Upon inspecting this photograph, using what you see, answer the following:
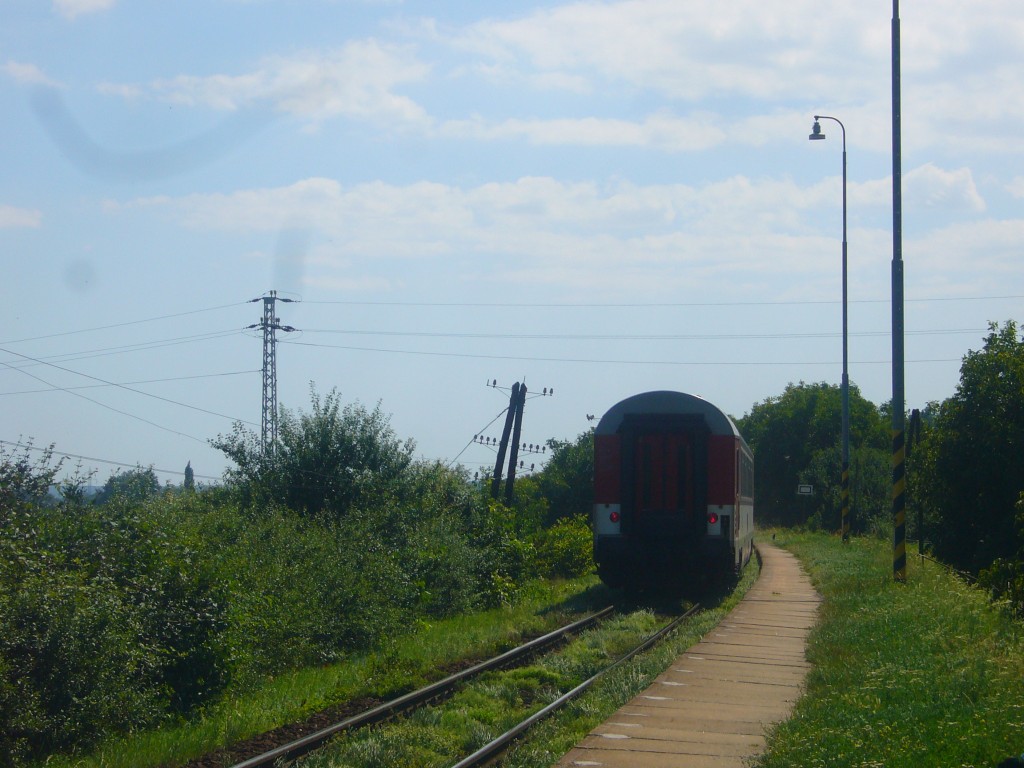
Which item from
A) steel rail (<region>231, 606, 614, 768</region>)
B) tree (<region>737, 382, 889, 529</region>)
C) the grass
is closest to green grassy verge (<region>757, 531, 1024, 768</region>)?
the grass

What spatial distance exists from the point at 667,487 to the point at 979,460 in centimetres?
1311

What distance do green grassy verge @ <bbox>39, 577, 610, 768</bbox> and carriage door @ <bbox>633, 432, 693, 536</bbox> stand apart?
2.26 m

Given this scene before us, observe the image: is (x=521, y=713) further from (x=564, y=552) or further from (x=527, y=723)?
(x=564, y=552)

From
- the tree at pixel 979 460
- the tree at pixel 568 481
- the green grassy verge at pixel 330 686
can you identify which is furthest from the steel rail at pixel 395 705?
the tree at pixel 568 481

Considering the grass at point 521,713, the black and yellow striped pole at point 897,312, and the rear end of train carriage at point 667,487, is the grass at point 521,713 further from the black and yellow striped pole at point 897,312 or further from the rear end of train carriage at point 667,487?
the black and yellow striped pole at point 897,312

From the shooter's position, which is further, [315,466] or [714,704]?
[315,466]

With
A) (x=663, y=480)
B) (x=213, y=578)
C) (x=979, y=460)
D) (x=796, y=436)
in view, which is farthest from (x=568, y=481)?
(x=796, y=436)

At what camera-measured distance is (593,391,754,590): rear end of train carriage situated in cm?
1805

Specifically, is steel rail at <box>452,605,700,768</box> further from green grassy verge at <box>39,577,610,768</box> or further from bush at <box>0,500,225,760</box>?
bush at <box>0,500,225,760</box>

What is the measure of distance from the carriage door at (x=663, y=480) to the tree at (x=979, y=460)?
10.9m

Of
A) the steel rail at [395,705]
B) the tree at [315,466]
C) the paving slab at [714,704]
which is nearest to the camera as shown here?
the paving slab at [714,704]

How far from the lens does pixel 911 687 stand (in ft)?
29.4

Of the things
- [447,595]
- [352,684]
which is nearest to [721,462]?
[447,595]

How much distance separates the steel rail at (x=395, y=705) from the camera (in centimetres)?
849
